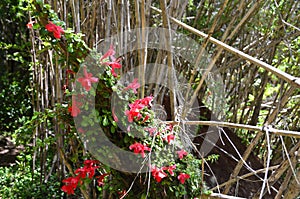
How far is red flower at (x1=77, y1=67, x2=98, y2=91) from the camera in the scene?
4.10 feet

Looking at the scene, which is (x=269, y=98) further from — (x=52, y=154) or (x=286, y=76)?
(x=286, y=76)

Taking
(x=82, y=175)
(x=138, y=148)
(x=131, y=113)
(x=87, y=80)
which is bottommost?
(x=82, y=175)

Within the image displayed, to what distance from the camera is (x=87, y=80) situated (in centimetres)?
125

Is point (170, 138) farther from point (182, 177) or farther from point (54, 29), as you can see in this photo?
point (54, 29)

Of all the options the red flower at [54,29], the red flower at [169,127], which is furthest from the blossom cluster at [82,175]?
the red flower at [54,29]

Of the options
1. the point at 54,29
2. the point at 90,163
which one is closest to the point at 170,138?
the point at 90,163

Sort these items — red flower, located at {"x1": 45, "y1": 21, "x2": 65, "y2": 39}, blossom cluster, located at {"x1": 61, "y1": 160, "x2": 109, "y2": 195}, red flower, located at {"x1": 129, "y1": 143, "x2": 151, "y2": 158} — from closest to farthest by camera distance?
red flower, located at {"x1": 45, "y1": 21, "x2": 65, "y2": 39}, red flower, located at {"x1": 129, "y1": 143, "x2": 151, "y2": 158}, blossom cluster, located at {"x1": 61, "y1": 160, "x2": 109, "y2": 195}

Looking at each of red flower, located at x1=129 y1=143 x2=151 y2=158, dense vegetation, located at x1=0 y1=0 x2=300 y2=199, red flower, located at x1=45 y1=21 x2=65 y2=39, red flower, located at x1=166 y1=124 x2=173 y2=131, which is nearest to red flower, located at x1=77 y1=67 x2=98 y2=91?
dense vegetation, located at x1=0 y1=0 x2=300 y2=199

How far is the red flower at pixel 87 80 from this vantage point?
1.25 meters

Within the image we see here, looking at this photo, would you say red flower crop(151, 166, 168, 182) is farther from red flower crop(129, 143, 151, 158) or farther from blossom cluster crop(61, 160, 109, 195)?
blossom cluster crop(61, 160, 109, 195)

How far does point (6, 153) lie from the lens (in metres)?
3.40

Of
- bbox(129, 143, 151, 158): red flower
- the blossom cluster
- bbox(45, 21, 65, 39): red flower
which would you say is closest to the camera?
bbox(45, 21, 65, 39): red flower

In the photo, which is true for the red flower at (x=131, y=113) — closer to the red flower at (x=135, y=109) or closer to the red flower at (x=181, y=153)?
the red flower at (x=135, y=109)

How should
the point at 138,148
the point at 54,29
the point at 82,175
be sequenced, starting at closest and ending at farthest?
the point at 54,29 < the point at 138,148 < the point at 82,175
